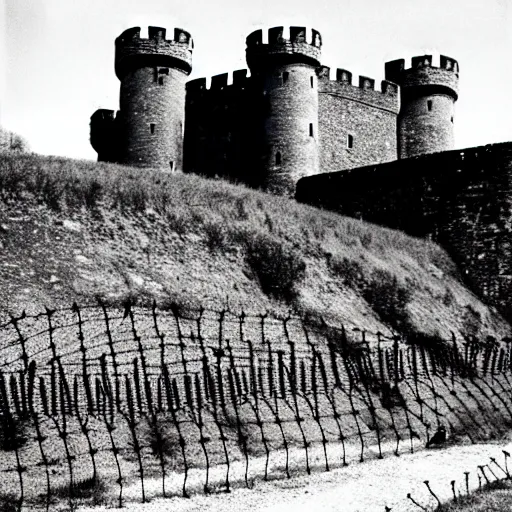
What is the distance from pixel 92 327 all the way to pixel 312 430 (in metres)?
3.30

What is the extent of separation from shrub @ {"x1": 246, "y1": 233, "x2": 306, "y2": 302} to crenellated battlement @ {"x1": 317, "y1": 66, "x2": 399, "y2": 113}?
18.9 m

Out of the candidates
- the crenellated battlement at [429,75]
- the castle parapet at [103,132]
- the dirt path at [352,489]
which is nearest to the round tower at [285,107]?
the castle parapet at [103,132]

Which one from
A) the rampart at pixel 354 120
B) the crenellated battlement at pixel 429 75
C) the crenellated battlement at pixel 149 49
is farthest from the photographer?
the crenellated battlement at pixel 429 75

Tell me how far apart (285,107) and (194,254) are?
59.4 feet

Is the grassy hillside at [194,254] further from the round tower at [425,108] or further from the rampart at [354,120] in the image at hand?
the round tower at [425,108]

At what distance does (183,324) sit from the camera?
1199 centimetres

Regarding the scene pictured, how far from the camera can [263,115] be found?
31641 millimetres

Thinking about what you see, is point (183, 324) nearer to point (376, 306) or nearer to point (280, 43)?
point (376, 306)

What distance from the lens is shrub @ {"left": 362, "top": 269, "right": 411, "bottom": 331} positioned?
15469mm

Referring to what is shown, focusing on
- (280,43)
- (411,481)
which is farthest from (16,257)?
(280,43)

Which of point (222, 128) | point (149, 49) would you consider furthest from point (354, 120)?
point (149, 49)

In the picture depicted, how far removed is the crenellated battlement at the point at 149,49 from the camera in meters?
31.0

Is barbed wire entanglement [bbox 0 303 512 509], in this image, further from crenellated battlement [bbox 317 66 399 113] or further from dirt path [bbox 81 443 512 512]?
crenellated battlement [bbox 317 66 399 113]

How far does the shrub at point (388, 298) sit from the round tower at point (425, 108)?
70.7 ft
